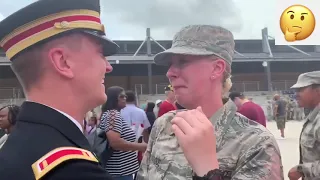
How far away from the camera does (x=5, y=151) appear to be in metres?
1.19

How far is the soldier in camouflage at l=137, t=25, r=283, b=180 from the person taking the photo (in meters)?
1.71

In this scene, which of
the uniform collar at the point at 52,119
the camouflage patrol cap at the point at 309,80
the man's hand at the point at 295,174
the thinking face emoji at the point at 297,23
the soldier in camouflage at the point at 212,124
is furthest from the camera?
the camouflage patrol cap at the point at 309,80

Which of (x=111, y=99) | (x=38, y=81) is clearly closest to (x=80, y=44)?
(x=38, y=81)

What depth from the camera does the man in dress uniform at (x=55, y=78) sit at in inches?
45.9

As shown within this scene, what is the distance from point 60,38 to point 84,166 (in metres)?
0.45

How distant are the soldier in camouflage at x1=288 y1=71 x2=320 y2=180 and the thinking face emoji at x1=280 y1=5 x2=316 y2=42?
0.83 metres

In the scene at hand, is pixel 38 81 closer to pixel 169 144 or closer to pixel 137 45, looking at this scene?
pixel 169 144

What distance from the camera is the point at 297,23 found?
3.29m

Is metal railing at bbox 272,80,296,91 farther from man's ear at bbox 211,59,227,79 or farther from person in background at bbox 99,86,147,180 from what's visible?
man's ear at bbox 211,59,227,79

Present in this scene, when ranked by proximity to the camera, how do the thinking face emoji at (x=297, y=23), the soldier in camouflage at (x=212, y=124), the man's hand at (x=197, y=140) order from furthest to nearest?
the thinking face emoji at (x=297, y=23), the soldier in camouflage at (x=212, y=124), the man's hand at (x=197, y=140)

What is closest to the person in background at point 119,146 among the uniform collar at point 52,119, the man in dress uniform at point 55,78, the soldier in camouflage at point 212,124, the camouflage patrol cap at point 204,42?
the soldier in camouflage at point 212,124

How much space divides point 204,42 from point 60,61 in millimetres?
829

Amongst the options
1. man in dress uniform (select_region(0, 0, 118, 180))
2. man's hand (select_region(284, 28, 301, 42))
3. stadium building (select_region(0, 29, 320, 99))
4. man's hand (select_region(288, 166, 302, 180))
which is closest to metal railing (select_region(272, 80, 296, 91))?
stadium building (select_region(0, 29, 320, 99))

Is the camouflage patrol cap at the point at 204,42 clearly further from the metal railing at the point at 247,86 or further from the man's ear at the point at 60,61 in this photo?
the metal railing at the point at 247,86
